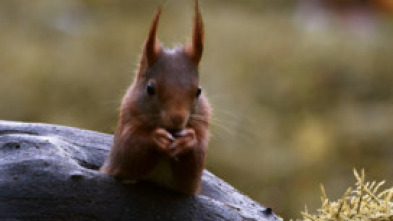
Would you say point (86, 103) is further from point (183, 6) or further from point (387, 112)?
point (387, 112)

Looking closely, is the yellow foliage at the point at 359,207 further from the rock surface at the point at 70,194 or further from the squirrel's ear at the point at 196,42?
the squirrel's ear at the point at 196,42

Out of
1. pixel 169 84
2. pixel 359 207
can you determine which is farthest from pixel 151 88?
pixel 359 207

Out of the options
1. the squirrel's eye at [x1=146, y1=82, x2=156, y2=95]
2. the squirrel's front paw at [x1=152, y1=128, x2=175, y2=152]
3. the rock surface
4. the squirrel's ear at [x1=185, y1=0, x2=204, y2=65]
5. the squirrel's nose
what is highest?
the squirrel's ear at [x1=185, y1=0, x2=204, y2=65]

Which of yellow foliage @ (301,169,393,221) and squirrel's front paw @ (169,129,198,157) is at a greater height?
yellow foliage @ (301,169,393,221)

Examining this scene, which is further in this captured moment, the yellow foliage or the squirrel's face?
the yellow foliage

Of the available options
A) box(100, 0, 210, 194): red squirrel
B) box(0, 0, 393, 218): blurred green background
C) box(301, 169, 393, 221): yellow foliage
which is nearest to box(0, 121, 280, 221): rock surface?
box(100, 0, 210, 194): red squirrel

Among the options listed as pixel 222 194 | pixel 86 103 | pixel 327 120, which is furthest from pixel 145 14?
pixel 222 194

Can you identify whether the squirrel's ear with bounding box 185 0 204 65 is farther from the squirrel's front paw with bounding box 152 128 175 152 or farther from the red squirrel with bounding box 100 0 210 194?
the squirrel's front paw with bounding box 152 128 175 152
